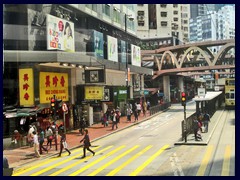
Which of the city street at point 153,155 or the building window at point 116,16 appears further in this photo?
the building window at point 116,16

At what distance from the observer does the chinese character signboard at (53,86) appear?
19781 millimetres

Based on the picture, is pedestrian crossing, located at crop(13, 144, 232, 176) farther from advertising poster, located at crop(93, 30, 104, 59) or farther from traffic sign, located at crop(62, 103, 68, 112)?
advertising poster, located at crop(93, 30, 104, 59)

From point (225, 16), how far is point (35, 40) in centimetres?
928

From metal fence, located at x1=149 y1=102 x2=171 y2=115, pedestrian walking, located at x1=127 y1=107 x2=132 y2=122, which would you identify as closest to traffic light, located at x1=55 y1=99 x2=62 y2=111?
pedestrian walking, located at x1=127 y1=107 x2=132 y2=122

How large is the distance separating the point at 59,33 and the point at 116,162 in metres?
5.67

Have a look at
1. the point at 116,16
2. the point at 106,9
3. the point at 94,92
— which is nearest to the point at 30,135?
the point at 94,92

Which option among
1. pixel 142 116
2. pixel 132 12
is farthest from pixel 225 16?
pixel 142 116

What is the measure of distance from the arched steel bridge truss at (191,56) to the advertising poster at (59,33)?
3.91 meters

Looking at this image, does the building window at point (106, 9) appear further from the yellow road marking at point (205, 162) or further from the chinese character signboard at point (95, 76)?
the yellow road marking at point (205, 162)

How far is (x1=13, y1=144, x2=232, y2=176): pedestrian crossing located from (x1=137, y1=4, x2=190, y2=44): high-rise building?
5.26 m

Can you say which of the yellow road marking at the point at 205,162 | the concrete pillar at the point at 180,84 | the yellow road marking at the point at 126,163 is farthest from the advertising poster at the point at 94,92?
the yellow road marking at the point at 205,162

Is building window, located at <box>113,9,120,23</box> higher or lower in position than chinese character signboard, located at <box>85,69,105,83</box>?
higher

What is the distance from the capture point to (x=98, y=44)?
1753cm

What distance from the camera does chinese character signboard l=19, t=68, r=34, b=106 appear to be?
19.0 meters
